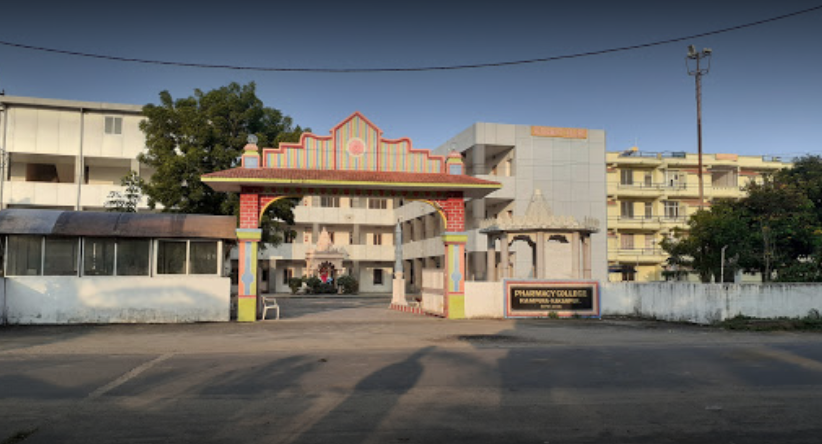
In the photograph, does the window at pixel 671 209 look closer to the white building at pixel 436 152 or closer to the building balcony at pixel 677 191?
the building balcony at pixel 677 191

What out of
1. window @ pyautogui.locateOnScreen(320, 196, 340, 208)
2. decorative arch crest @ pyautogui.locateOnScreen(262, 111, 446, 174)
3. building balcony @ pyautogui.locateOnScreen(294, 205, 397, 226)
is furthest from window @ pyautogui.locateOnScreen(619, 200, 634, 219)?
decorative arch crest @ pyautogui.locateOnScreen(262, 111, 446, 174)

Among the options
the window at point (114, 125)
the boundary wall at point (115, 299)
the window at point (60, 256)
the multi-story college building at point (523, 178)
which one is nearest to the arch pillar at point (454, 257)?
the boundary wall at point (115, 299)

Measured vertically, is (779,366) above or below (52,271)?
below

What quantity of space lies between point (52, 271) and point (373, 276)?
1499 inches

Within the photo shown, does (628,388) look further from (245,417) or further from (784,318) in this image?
(784,318)

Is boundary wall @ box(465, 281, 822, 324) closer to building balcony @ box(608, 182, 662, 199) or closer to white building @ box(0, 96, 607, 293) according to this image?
white building @ box(0, 96, 607, 293)

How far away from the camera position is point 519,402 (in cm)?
820

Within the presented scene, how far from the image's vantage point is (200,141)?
25.5m

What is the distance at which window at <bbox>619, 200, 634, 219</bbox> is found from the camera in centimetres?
5222

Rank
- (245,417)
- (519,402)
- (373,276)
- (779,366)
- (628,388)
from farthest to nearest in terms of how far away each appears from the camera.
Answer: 1. (373,276)
2. (779,366)
3. (628,388)
4. (519,402)
5. (245,417)

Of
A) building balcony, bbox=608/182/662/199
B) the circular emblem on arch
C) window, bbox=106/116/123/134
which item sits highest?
window, bbox=106/116/123/134

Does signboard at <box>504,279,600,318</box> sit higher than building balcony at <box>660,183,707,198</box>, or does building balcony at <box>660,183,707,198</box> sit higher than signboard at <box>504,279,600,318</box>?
building balcony at <box>660,183,707,198</box>

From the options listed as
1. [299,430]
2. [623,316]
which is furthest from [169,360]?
[623,316]

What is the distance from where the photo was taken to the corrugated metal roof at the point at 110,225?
19.2m
